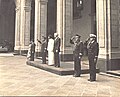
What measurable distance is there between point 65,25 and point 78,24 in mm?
8318

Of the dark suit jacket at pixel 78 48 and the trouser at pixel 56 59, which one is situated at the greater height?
the dark suit jacket at pixel 78 48

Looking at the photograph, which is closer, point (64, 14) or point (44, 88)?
point (44, 88)

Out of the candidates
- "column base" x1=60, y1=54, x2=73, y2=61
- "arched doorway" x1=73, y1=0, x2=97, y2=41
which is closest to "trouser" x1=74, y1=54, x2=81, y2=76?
"column base" x1=60, y1=54, x2=73, y2=61

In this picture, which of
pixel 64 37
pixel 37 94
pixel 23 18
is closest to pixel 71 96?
pixel 37 94

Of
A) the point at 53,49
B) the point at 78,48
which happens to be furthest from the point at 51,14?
the point at 78,48

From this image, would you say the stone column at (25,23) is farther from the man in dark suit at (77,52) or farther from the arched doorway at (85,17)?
the man in dark suit at (77,52)

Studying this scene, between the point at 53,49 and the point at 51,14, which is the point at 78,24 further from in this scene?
the point at 53,49

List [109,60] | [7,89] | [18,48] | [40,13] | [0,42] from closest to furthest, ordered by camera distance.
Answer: [7,89]
[109,60]
[40,13]
[18,48]
[0,42]

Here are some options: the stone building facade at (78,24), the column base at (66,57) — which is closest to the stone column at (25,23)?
the stone building facade at (78,24)

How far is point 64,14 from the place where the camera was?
16.4 metres

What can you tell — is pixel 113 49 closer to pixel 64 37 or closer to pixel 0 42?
pixel 64 37

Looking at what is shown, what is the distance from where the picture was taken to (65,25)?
1638 centimetres

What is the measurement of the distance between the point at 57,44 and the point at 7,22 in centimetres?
3067

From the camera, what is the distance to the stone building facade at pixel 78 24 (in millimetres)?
11320
